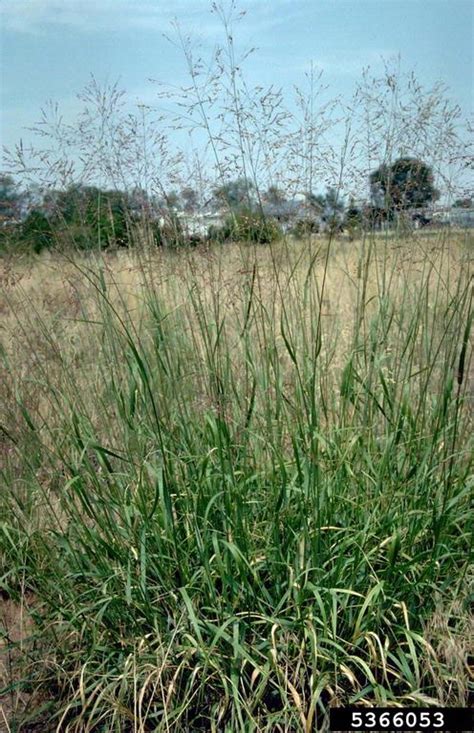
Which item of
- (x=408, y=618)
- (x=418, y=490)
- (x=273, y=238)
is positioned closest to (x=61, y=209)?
(x=273, y=238)

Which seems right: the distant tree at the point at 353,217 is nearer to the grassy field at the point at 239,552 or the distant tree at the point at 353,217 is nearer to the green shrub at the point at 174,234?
the grassy field at the point at 239,552

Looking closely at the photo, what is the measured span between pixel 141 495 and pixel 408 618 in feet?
3.12

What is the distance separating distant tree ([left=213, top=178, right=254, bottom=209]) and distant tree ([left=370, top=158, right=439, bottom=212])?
1.73 feet

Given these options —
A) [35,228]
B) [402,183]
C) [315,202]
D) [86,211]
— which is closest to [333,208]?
[315,202]

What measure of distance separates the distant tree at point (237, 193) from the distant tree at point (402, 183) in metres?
0.53

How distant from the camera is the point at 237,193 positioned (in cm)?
313

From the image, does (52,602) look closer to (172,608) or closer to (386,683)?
(172,608)

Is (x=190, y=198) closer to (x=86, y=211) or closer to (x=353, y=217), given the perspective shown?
(x=86, y=211)

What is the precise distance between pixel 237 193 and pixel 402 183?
0.70 meters

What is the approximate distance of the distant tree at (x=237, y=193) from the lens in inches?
121

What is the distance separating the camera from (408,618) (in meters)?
2.53

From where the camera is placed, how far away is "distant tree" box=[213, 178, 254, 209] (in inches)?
121

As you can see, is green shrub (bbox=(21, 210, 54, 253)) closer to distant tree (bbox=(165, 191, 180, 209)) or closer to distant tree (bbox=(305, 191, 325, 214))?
distant tree (bbox=(165, 191, 180, 209))

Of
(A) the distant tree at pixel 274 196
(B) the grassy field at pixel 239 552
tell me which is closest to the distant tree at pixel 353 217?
(A) the distant tree at pixel 274 196
